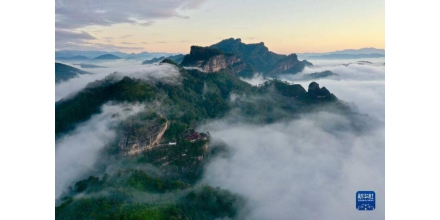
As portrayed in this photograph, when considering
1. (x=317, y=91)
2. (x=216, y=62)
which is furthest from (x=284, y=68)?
(x=216, y=62)

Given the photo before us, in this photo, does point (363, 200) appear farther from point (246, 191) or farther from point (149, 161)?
point (149, 161)

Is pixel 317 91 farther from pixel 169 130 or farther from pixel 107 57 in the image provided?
pixel 107 57

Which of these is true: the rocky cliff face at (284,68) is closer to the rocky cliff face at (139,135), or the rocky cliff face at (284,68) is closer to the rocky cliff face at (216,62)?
the rocky cliff face at (216,62)

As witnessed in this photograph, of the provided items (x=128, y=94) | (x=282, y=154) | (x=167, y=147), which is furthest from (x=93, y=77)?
(x=282, y=154)

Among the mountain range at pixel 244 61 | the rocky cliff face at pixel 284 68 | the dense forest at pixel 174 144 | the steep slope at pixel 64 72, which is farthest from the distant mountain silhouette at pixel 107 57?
the rocky cliff face at pixel 284 68

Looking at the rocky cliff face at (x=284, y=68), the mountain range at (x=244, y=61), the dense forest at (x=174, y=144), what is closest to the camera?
the dense forest at (x=174, y=144)

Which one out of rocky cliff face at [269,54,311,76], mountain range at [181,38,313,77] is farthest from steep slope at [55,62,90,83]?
rocky cliff face at [269,54,311,76]
